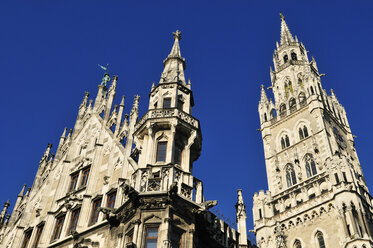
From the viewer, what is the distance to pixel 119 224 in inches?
717

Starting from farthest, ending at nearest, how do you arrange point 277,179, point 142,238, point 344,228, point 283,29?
point 283,29, point 277,179, point 344,228, point 142,238

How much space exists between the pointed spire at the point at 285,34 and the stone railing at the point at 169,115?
2005 inches

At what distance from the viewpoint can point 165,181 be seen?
18219mm

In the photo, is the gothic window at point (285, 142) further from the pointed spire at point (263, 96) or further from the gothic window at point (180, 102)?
the gothic window at point (180, 102)

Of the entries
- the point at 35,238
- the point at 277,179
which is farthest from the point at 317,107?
the point at 35,238

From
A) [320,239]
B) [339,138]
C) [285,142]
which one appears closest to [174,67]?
[320,239]

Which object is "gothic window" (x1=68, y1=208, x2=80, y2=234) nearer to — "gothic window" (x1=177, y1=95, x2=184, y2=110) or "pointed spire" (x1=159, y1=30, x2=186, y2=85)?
"gothic window" (x1=177, y1=95, x2=184, y2=110)

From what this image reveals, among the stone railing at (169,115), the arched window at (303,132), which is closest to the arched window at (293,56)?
the arched window at (303,132)

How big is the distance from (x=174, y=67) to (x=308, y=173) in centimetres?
2640

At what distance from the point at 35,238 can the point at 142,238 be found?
24.1ft

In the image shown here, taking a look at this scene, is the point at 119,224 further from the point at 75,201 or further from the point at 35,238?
the point at 35,238

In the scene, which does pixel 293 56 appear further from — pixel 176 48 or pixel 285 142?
pixel 176 48

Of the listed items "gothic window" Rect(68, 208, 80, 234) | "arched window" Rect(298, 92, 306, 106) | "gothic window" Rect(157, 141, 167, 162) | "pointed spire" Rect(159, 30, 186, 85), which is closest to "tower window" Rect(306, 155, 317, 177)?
"arched window" Rect(298, 92, 306, 106)

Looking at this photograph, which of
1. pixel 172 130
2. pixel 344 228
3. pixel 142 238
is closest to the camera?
pixel 142 238
